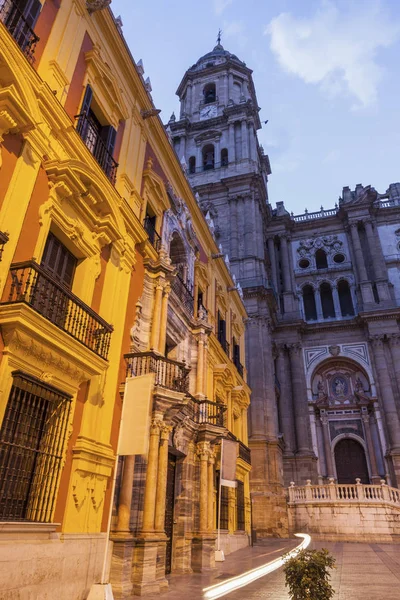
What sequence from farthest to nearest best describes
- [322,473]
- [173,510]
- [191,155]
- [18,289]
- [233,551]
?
[191,155] → [322,473] → [233,551] → [173,510] → [18,289]

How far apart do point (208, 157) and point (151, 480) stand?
3156 centimetres

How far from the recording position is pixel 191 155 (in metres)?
36.4

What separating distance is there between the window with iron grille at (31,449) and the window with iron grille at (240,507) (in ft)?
38.9

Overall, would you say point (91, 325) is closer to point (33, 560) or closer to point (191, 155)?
point (33, 560)

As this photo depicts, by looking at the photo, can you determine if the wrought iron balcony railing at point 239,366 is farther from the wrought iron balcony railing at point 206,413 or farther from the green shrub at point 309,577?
the green shrub at point 309,577

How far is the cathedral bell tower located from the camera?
2284 centimetres

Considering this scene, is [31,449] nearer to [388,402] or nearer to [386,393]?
Result: [388,402]

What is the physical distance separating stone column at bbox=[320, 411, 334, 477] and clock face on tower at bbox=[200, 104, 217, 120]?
26703 mm

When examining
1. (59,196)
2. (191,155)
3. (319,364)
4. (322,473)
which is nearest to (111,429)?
(59,196)

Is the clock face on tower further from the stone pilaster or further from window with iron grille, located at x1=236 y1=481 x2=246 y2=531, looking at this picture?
window with iron grille, located at x1=236 y1=481 x2=246 y2=531

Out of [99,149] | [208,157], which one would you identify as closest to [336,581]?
[99,149]

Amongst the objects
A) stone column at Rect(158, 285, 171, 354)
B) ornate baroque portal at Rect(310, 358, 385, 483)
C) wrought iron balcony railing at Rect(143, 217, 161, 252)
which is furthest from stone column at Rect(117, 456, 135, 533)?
ornate baroque portal at Rect(310, 358, 385, 483)

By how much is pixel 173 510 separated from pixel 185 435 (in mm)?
1873

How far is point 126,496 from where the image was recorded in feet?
27.3
